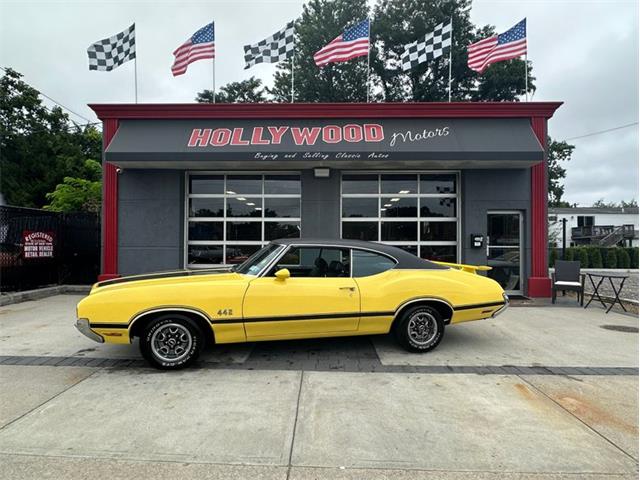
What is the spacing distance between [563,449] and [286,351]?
126 inches

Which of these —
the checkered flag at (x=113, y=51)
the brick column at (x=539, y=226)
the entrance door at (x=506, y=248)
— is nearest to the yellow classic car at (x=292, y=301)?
the entrance door at (x=506, y=248)

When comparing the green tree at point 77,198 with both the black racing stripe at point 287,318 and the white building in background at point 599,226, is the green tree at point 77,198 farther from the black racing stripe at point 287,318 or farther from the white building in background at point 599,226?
the white building in background at point 599,226

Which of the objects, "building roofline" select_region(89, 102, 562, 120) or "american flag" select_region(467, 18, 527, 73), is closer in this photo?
"building roofline" select_region(89, 102, 562, 120)

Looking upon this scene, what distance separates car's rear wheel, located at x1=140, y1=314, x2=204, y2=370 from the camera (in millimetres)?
4223

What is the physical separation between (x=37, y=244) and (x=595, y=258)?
24.6 meters

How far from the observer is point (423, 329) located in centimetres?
493

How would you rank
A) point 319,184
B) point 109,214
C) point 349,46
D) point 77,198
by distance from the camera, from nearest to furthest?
point 109,214 < point 319,184 < point 349,46 < point 77,198

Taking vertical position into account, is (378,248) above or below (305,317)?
above

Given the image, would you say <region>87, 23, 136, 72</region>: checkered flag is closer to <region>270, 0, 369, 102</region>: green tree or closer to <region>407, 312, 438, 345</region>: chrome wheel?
<region>407, 312, 438, 345</region>: chrome wheel

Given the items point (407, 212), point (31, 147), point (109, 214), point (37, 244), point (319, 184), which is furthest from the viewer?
point (31, 147)

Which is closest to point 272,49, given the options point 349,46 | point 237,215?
point 349,46

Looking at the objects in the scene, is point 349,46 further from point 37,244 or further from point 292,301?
point 37,244

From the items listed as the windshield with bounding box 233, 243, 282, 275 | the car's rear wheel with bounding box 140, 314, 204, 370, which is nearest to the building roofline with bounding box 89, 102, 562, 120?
the windshield with bounding box 233, 243, 282, 275

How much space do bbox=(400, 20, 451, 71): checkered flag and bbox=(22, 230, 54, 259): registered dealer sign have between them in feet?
35.6
